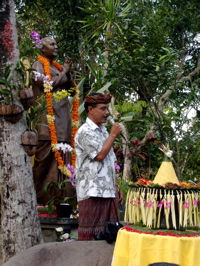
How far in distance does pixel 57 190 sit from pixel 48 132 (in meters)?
0.81

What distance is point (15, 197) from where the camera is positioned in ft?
15.7

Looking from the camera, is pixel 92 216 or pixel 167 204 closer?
pixel 167 204

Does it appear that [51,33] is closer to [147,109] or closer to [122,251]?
[147,109]

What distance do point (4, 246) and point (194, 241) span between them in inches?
93.9

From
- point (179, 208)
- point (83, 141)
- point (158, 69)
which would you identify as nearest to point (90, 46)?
point (158, 69)

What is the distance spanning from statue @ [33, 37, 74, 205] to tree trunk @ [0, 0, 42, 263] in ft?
4.37

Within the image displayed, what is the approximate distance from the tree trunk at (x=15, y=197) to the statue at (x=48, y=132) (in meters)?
1.33

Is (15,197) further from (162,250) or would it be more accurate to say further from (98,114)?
(162,250)

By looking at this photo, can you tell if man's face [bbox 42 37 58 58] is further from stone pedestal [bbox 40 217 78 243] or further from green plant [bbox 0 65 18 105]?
stone pedestal [bbox 40 217 78 243]

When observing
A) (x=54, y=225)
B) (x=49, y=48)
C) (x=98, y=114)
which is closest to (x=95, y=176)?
(x=98, y=114)

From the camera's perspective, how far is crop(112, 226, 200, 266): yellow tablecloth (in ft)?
10.1

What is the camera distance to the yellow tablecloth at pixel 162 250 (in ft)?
10.1

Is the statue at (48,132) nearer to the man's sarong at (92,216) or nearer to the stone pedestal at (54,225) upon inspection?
the stone pedestal at (54,225)

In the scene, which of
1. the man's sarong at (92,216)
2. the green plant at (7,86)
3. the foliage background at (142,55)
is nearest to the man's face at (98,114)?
the man's sarong at (92,216)
